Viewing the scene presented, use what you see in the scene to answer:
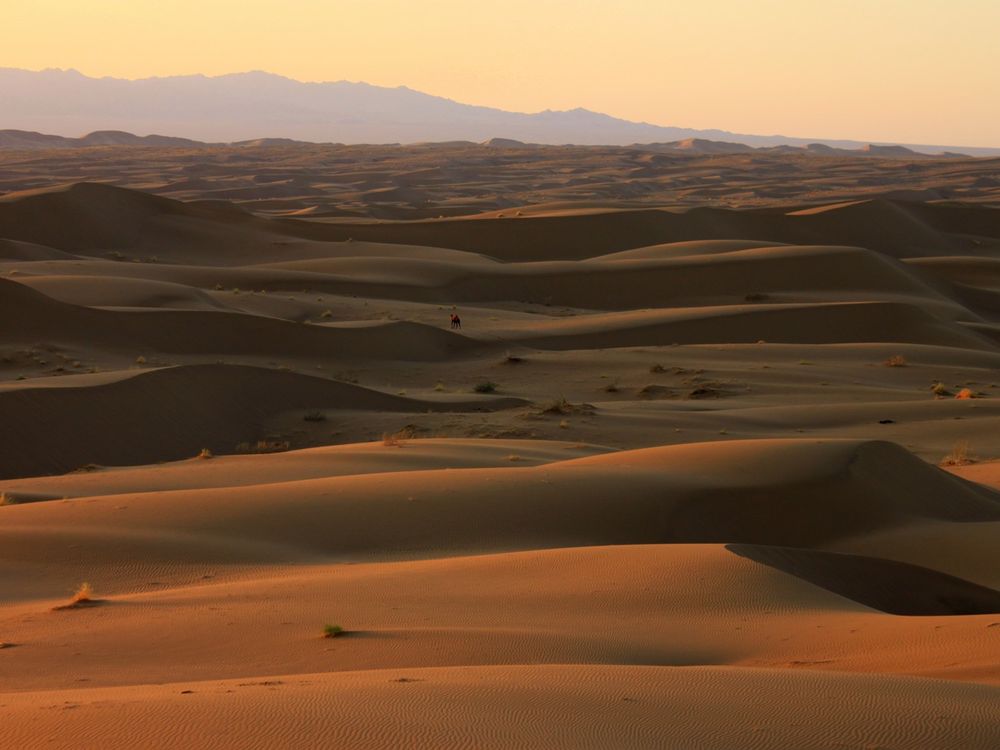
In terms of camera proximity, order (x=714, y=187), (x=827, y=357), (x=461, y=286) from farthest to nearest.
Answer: (x=714, y=187) → (x=461, y=286) → (x=827, y=357)

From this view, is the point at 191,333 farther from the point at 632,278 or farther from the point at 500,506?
the point at 632,278

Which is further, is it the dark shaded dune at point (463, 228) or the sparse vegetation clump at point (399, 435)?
the dark shaded dune at point (463, 228)

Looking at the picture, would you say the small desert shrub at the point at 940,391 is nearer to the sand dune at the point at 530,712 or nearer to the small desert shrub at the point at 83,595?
the small desert shrub at the point at 83,595

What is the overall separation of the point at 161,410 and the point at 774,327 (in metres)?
18.4

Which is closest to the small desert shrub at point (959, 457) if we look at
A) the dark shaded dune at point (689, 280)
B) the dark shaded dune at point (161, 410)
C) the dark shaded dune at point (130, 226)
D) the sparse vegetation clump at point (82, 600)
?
the dark shaded dune at point (161, 410)

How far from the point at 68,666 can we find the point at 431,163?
4529 inches

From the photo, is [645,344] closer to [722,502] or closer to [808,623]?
[722,502]

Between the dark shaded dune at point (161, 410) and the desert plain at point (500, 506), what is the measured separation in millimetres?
61

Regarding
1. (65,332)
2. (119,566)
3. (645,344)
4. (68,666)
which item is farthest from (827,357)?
(68,666)

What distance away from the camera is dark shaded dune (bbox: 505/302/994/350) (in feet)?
107

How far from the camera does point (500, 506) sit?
41.6 ft

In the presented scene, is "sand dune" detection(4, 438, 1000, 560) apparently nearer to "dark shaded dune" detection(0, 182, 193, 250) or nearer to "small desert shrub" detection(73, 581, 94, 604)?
"small desert shrub" detection(73, 581, 94, 604)

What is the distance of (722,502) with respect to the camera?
13.5m

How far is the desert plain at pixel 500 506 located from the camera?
5.76m
